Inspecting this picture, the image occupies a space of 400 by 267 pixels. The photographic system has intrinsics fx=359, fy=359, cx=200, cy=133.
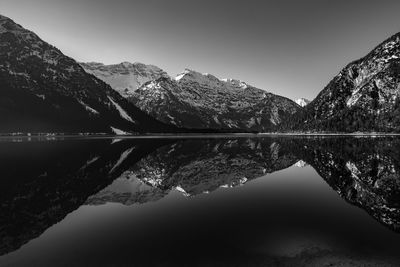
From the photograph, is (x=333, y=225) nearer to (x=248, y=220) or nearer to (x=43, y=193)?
(x=248, y=220)

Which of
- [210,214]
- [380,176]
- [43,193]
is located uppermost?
[380,176]

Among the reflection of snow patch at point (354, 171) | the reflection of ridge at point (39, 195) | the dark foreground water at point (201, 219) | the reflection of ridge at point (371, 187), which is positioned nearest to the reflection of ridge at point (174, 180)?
the dark foreground water at point (201, 219)

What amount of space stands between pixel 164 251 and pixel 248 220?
1063 centimetres

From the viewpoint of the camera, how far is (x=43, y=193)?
145 feet

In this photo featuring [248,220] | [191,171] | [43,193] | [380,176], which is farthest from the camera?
[191,171]

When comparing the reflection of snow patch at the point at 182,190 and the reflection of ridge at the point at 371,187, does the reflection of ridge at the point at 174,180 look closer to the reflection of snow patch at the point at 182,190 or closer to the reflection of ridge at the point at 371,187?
the reflection of snow patch at the point at 182,190

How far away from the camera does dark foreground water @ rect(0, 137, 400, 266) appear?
70.8 ft

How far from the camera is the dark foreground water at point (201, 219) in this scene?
70.8 feet

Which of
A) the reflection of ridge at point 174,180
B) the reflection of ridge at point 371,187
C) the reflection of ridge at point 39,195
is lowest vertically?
the reflection of ridge at point 39,195

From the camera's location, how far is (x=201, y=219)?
32.0m

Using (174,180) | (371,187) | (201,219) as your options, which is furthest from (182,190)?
(371,187)

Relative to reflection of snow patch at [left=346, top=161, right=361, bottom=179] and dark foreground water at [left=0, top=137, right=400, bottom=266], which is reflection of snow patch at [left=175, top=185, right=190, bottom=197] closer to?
dark foreground water at [left=0, top=137, right=400, bottom=266]

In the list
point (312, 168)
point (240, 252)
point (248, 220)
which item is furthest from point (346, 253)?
point (312, 168)

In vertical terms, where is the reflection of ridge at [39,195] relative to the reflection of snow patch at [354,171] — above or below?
below
